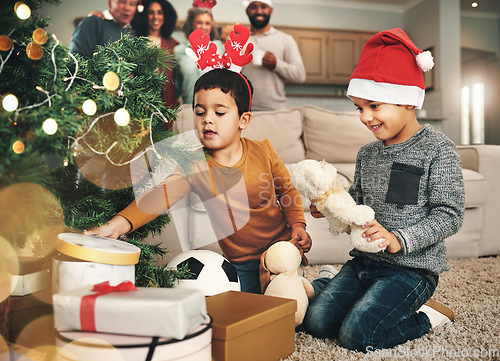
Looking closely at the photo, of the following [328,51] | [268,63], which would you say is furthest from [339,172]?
[328,51]

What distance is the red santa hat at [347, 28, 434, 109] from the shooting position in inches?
42.6

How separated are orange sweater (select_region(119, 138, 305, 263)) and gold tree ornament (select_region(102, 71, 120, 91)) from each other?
387 millimetres

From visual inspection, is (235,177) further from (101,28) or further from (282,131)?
(101,28)

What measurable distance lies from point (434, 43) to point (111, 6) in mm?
4223

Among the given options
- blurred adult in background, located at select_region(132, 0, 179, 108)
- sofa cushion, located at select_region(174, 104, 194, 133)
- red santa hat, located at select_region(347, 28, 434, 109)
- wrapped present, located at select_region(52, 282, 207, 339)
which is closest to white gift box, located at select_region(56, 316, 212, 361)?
wrapped present, located at select_region(52, 282, 207, 339)

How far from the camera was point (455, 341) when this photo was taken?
0.98 meters

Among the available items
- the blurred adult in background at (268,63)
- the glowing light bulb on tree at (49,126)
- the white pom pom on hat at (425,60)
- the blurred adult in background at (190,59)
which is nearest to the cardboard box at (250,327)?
the glowing light bulb on tree at (49,126)

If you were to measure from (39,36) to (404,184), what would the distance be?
93 centimetres

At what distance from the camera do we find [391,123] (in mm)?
1109

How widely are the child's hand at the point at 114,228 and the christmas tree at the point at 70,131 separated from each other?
0.02 m

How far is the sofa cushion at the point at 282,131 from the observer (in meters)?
2.39

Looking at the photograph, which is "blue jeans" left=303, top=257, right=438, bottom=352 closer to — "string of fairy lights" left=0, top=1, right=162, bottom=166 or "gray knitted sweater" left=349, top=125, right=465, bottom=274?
"gray knitted sweater" left=349, top=125, right=465, bottom=274

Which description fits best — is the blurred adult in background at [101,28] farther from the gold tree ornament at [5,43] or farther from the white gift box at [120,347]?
the white gift box at [120,347]

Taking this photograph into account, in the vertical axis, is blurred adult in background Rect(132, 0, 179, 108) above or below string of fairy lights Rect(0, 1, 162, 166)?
above
